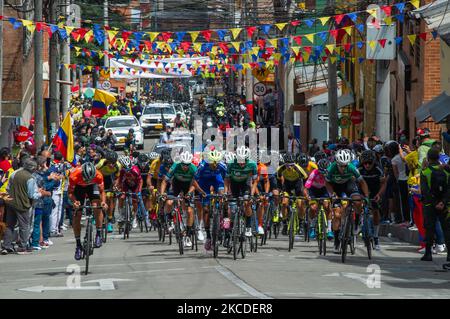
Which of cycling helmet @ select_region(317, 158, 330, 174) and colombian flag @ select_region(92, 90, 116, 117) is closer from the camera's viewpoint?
cycling helmet @ select_region(317, 158, 330, 174)

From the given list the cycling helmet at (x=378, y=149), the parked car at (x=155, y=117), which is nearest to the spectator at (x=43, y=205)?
the cycling helmet at (x=378, y=149)

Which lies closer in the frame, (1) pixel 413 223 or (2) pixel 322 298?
(2) pixel 322 298

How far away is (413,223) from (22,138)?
13.2 m

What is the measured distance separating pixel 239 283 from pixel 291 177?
7.81m

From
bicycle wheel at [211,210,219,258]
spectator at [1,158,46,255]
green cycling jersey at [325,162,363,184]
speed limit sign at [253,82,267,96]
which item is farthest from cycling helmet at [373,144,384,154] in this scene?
speed limit sign at [253,82,267,96]

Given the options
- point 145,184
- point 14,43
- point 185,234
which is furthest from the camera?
point 14,43

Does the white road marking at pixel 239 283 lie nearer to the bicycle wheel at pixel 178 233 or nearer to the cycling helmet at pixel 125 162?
the bicycle wheel at pixel 178 233

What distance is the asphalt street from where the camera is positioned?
1508 cm

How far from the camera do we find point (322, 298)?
1410 cm

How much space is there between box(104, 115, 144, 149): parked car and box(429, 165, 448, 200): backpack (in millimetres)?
38245

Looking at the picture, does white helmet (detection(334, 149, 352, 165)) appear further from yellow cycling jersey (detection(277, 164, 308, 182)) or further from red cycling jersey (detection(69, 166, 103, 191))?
red cycling jersey (detection(69, 166, 103, 191))

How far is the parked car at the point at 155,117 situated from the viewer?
67.5m
